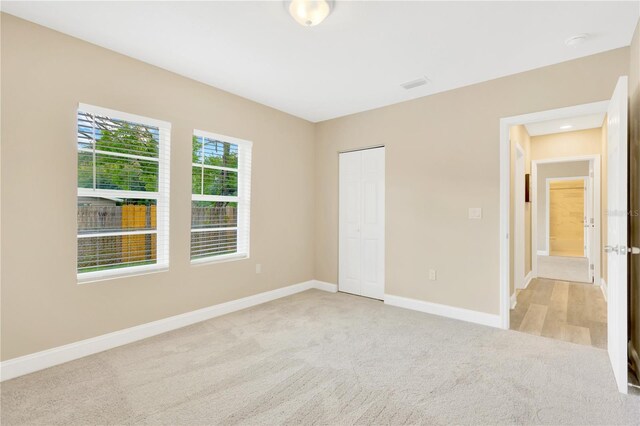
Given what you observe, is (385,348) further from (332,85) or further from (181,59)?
(181,59)

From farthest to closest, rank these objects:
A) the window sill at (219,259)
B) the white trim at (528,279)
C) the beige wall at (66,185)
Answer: the white trim at (528,279) < the window sill at (219,259) < the beige wall at (66,185)

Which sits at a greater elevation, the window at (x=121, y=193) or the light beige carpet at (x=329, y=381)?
→ the window at (x=121, y=193)

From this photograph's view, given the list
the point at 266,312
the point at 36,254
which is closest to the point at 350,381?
the point at 266,312

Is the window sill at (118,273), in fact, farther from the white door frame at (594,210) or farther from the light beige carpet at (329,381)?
the white door frame at (594,210)

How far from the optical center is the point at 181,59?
9.82 feet

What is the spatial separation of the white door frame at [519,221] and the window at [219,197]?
3906 millimetres

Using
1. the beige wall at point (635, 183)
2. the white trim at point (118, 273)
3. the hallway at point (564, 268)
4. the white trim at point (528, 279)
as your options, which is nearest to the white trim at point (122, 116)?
the white trim at point (118, 273)

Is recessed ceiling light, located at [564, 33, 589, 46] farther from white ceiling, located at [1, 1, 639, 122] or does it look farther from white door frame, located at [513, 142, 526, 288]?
white door frame, located at [513, 142, 526, 288]

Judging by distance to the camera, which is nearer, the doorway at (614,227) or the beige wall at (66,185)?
the doorway at (614,227)

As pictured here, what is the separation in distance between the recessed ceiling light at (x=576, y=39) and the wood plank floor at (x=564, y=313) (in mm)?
2731

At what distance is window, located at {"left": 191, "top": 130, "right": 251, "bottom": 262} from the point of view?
11.9 ft

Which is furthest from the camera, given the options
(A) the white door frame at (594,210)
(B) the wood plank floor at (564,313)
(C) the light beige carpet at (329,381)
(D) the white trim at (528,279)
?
(D) the white trim at (528,279)

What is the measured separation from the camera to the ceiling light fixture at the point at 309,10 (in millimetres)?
2100

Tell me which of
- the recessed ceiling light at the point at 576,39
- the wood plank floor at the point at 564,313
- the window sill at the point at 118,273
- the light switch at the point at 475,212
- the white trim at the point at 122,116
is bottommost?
the wood plank floor at the point at 564,313
